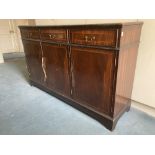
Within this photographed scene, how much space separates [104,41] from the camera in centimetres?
127

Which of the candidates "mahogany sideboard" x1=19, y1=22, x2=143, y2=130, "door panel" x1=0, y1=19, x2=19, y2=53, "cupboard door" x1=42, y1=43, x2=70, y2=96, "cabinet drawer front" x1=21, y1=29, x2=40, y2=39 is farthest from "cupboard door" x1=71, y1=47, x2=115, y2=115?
"door panel" x1=0, y1=19, x2=19, y2=53

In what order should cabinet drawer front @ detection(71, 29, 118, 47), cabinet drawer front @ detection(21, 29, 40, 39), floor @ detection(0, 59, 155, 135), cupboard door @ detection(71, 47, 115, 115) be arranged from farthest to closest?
cabinet drawer front @ detection(21, 29, 40, 39), floor @ detection(0, 59, 155, 135), cupboard door @ detection(71, 47, 115, 115), cabinet drawer front @ detection(71, 29, 118, 47)

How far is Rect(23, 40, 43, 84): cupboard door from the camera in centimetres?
213

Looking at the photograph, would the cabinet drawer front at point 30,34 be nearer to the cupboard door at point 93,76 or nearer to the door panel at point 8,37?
the cupboard door at point 93,76

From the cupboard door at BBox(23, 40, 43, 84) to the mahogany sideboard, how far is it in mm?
30

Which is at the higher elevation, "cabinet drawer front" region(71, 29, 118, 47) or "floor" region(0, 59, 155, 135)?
"cabinet drawer front" region(71, 29, 118, 47)

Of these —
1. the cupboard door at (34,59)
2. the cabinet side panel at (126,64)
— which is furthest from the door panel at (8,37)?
the cabinet side panel at (126,64)

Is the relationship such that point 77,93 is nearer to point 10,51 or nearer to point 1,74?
point 1,74

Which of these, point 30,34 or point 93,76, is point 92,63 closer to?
point 93,76

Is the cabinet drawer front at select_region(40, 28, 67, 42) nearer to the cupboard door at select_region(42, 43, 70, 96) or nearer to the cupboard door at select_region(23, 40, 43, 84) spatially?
the cupboard door at select_region(42, 43, 70, 96)

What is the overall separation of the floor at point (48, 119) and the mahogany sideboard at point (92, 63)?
4.0 inches

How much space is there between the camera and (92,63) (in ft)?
4.74

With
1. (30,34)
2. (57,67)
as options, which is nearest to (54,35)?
(57,67)

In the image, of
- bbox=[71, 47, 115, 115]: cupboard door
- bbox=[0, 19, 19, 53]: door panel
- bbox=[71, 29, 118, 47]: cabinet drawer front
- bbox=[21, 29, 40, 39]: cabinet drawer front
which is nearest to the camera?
bbox=[71, 29, 118, 47]: cabinet drawer front
